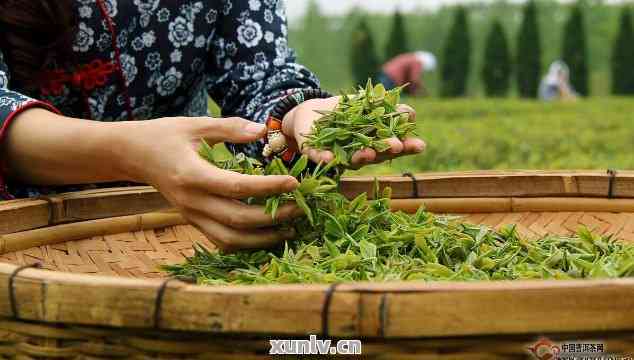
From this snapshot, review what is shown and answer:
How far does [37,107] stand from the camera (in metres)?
1.78

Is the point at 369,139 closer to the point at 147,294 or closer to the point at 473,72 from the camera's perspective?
the point at 147,294

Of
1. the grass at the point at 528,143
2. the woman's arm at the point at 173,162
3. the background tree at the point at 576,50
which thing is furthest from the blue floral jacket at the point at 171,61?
the background tree at the point at 576,50

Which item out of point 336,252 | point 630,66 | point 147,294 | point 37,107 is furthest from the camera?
point 630,66

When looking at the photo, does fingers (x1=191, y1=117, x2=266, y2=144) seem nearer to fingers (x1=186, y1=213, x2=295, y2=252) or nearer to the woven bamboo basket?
fingers (x1=186, y1=213, x2=295, y2=252)

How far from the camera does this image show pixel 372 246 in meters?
1.50

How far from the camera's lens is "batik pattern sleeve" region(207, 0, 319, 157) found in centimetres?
240

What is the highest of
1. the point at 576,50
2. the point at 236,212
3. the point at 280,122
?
the point at 576,50

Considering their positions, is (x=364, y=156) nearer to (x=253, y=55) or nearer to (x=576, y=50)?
(x=253, y=55)

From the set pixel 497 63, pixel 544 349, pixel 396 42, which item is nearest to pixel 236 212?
pixel 544 349

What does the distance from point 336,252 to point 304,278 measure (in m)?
0.15

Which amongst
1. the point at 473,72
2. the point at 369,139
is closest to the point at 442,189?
the point at 369,139

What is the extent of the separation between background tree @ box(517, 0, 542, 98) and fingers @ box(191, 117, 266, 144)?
53.7 ft

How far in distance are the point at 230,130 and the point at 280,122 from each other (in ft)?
1.62

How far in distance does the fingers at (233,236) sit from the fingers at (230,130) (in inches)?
5.4
